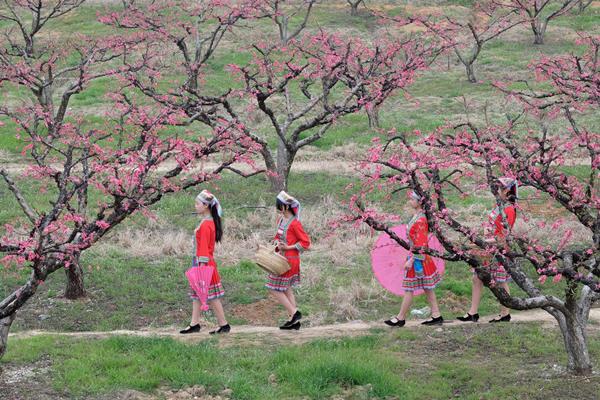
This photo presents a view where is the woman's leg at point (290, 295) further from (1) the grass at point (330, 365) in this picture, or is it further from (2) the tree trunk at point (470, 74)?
(2) the tree trunk at point (470, 74)

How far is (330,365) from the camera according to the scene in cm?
769

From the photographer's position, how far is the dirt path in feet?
29.7

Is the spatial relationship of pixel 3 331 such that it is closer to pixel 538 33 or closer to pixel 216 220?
pixel 216 220

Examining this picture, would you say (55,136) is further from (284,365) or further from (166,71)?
(166,71)

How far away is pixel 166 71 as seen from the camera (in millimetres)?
28141

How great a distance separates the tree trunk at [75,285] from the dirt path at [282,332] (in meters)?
1.11

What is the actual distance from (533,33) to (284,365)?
90.9ft

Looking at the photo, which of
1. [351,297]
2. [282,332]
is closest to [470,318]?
[351,297]

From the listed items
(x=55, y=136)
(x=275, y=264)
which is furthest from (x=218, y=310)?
(x=55, y=136)

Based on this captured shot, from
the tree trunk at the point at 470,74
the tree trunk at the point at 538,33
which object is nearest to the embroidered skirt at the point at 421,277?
the tree trunk at the point at 470,74

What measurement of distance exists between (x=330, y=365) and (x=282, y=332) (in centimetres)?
177

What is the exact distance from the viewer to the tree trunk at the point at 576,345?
765cm

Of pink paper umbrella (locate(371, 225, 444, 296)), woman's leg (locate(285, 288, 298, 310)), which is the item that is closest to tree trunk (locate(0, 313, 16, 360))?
woman's leg (locate(285, 288, 298, 310))

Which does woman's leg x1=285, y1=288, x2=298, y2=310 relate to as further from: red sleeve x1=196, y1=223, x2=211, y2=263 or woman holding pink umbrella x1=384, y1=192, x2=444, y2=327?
woman holding pink umbrella x1=384, y1=192, x2=444, y2=327
